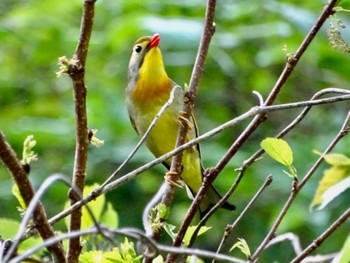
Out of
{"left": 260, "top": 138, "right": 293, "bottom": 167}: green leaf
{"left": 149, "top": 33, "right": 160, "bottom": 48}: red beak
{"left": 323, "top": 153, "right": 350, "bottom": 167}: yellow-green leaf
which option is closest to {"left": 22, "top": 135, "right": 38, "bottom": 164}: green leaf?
{"left": 260, "top": 138, "right": 293, "bottom": 167}: green leaf

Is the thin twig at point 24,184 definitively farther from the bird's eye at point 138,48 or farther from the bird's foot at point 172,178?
the bird's eye at point 138,48

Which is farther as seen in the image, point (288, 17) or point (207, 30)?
point (288, 17)

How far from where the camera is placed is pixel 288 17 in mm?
3174

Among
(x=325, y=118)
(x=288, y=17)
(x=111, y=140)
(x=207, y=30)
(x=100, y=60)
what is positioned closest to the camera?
(x=207, y=30)

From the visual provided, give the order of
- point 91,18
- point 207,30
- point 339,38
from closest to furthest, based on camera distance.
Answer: point 91,18
point 339,38
point 207,30

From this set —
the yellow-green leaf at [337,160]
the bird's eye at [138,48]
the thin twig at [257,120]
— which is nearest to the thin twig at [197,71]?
the thin twig at [257,120]

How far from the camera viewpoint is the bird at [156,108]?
10.3 ft

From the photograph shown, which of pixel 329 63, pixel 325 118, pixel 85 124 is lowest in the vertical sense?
pixel 325 118

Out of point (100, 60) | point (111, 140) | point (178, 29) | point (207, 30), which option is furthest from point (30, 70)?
point (207, 30)

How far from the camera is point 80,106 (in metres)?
1.25

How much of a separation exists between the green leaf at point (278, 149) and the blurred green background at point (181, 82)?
5.23ft

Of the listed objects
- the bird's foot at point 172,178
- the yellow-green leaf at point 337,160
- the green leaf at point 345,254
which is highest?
the green leaf at point 345,254

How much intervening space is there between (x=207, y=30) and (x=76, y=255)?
18.4 inches

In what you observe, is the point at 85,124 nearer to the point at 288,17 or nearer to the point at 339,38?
the point at 339,38
